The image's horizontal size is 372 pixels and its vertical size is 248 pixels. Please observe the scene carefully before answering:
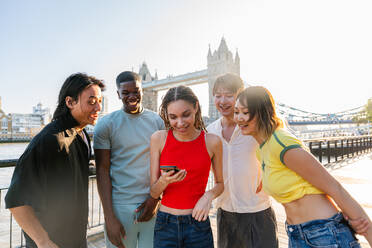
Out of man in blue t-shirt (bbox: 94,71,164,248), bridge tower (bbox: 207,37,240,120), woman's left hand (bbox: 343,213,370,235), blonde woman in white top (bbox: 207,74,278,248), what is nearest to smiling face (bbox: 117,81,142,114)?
man in blue t-shirt (bbox: 94,71,164,248)

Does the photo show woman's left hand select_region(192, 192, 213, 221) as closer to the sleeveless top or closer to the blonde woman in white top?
the sleeveless top

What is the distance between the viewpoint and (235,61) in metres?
35.8

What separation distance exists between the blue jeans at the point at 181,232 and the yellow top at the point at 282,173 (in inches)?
15.0

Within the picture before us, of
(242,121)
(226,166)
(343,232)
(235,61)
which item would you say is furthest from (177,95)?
(235,61)

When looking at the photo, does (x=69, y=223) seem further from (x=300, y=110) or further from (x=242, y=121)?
(x=300, y=110)

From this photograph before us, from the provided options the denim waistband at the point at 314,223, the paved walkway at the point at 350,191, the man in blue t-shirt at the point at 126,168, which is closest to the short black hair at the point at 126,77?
the man in blue t-shirt at the point at 126,168

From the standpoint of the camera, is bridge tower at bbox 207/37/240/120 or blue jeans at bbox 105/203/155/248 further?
bridge tower at bbox 207/37/240/120

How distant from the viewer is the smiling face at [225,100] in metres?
1.46

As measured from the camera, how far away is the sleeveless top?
1.13 meters

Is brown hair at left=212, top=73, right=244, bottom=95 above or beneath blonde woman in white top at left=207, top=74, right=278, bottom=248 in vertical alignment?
above

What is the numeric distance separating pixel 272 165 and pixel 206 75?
1488 inches

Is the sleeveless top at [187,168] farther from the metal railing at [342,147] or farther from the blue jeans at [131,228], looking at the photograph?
the metal railing at [342,147]

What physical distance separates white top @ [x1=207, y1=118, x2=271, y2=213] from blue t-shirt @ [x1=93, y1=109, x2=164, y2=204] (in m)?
0.51

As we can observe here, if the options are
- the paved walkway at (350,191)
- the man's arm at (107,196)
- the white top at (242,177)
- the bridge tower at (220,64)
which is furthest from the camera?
the bridge tower at (220,64)
